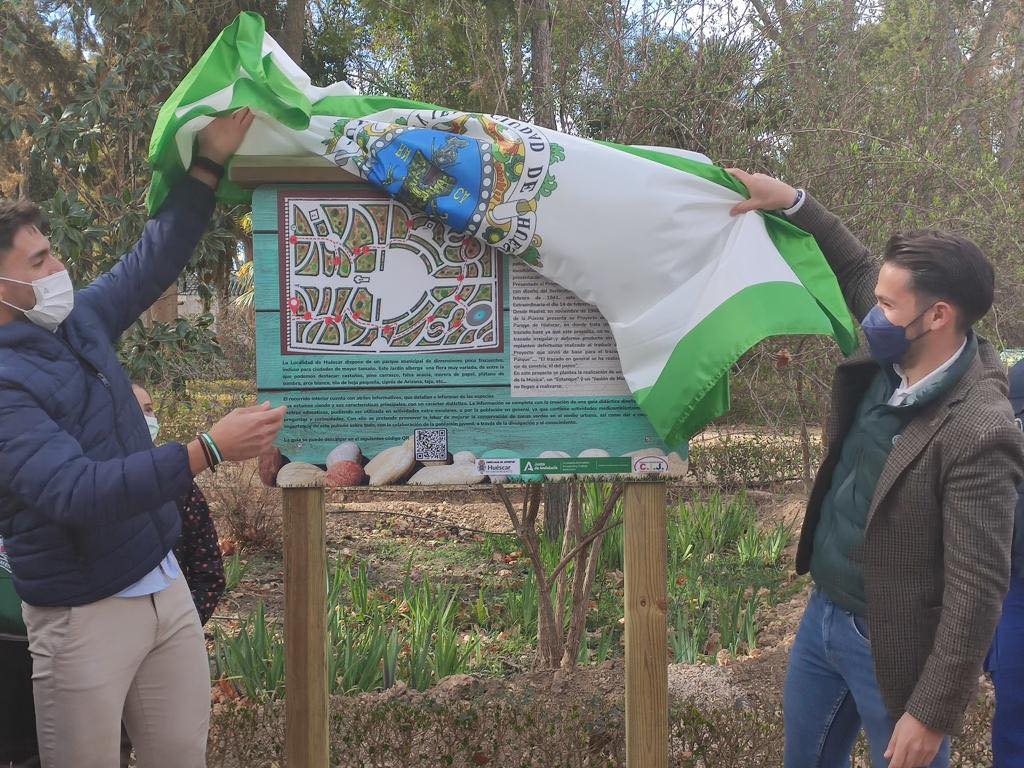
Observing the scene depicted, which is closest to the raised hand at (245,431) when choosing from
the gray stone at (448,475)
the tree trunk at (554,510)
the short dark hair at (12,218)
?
the gray stone at (448,475)

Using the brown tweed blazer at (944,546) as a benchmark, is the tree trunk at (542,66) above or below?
above

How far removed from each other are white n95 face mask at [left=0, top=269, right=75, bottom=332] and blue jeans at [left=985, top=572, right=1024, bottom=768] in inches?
106

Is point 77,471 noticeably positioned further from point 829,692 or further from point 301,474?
point 829,692

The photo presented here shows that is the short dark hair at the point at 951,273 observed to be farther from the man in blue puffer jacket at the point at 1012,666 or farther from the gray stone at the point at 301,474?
the gray stone at the point at 301,474

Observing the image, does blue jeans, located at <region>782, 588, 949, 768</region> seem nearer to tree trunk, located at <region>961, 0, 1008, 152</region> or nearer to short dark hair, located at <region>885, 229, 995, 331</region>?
short dark hair, located at <region>885, 229, 995, 331</region>

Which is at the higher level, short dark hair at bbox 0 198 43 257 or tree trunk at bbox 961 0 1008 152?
tree trunk at bbox 961 0 1008 152

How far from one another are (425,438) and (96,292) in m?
0.97

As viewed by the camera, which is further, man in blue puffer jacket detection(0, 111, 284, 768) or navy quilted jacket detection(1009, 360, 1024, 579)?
navy quilted jacket detection(1009, 360, 1024, 579)

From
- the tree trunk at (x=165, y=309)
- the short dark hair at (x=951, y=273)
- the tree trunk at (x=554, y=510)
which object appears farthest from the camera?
the tree trunk at (x=165, y=309)

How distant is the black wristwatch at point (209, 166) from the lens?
2.61 m

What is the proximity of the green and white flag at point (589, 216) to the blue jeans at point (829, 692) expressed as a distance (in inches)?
24.3

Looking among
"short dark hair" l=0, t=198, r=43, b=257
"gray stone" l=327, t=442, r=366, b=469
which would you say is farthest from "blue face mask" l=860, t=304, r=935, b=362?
"short dark hair" l=0, t=198, r=43, b=257

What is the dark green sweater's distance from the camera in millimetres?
2139

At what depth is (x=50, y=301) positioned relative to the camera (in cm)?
214
